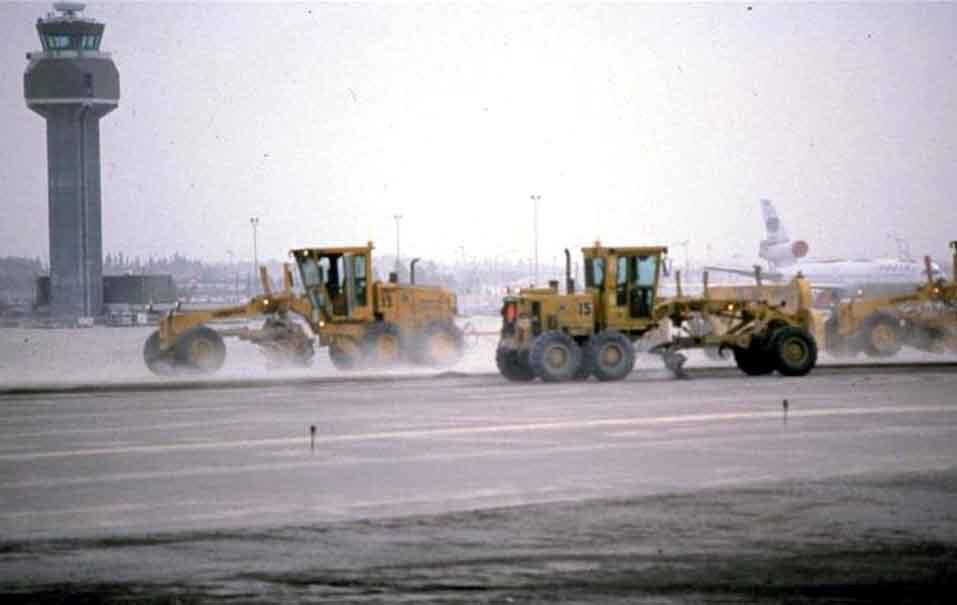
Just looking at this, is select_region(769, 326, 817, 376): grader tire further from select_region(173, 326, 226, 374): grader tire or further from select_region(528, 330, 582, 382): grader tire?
select_region(173, 326, 226, 374): grader tire

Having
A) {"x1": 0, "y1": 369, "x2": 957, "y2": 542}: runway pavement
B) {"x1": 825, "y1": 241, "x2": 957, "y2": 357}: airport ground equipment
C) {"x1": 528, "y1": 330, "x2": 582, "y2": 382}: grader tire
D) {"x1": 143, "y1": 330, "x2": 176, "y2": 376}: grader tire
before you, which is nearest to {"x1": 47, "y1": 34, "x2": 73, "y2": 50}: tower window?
{"x1": 143, "y1": 330, "x2": 176, "y2": 376}: grader tire

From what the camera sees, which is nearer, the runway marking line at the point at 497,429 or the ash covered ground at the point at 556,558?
the ash covered ground at the point at 556,558

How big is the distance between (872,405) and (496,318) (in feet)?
232

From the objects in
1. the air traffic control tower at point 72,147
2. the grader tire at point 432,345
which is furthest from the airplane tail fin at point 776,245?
the grader tire at point 432,345

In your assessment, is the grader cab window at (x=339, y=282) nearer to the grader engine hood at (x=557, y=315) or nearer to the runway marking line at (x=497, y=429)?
the grader engine hood at (x=557, y=315)

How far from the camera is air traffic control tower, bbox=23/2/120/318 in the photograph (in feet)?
507

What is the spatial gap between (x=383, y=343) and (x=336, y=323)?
1.38 m

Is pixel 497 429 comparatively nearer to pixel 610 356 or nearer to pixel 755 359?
pixel 610 356

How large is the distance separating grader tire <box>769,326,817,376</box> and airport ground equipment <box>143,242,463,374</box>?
8.73m

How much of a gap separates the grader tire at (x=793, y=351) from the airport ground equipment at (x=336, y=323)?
8.73m

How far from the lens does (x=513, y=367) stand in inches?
1585

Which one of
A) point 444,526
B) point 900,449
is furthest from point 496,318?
point 444,526

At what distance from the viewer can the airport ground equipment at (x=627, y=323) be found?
128 ft

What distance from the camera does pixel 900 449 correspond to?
75.7 feet
